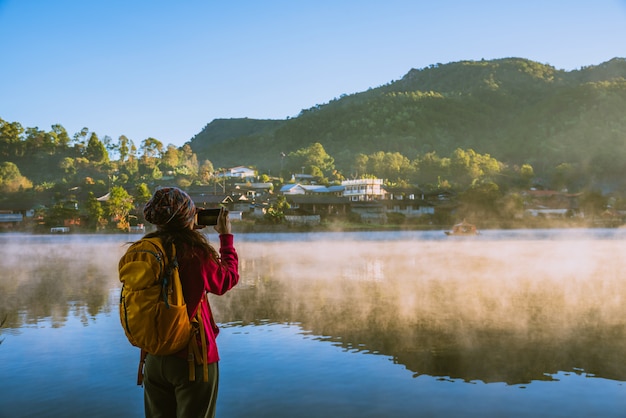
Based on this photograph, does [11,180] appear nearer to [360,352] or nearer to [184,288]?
[360,352]

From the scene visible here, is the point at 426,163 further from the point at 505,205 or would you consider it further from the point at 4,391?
the point at 4,391

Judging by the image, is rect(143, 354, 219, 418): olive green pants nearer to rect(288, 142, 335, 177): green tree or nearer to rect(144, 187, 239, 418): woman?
rect(144, 187, 239, 418): woman

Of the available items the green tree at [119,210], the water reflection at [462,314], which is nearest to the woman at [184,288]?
the water reflection at [462,314]

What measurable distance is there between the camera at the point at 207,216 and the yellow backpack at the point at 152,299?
27 cm

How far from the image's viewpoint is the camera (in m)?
3.02

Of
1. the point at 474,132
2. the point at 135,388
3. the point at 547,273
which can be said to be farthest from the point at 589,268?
the point at 474,132

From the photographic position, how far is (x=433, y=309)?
1170 cm

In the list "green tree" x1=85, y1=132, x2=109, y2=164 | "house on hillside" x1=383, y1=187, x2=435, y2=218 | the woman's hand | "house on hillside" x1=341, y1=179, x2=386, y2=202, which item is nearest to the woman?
the woman's hand

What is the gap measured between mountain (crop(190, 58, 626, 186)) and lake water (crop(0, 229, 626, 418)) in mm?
110427

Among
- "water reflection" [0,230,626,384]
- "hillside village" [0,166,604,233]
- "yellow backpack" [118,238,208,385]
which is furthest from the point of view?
"hillside village" [0,166,604,233]

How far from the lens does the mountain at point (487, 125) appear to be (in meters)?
130

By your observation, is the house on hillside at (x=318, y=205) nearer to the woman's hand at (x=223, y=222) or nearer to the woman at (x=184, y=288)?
the woman's hand at (x=223, y=222)

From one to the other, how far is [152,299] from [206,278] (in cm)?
29

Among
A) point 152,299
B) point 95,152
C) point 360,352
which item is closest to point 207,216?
point 152,299
